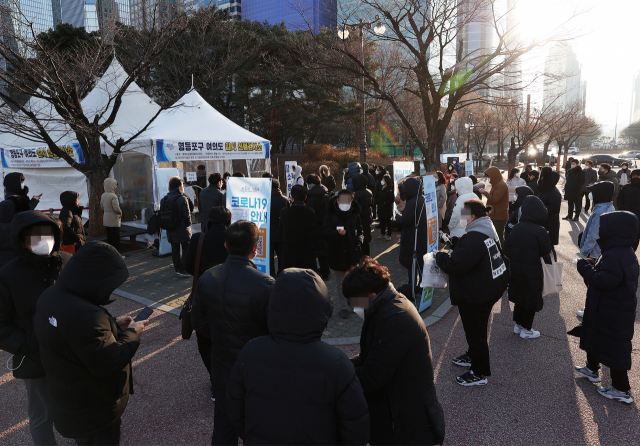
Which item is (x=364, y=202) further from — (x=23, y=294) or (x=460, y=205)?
(x=23, y=294)

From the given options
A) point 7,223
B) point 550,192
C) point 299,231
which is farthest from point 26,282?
point 550,192

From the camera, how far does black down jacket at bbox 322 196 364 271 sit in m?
5.83

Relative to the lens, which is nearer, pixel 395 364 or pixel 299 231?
pixel 395 364

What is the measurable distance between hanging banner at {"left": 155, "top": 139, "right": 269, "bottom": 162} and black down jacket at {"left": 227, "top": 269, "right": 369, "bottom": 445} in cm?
925

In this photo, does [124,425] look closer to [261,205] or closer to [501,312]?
[261,205]

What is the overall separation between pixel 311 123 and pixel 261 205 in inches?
906

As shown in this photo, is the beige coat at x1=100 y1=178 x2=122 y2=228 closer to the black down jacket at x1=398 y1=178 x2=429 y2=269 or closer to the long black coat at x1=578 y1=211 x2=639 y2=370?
the black down jacket at x1=398 y1=178 x2=429 y2=269

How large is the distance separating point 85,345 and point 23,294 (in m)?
0.84

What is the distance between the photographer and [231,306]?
8.42ft

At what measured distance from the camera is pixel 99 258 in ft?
7.18

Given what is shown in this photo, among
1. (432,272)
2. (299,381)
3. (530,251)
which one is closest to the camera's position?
(299,381)

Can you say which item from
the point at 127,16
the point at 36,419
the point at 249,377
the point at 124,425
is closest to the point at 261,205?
the point at 124,425

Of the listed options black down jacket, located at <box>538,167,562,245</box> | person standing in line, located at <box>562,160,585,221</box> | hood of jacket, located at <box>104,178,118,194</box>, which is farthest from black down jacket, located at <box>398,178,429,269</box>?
person standing in line, located at <box>562,160,585,221</box>

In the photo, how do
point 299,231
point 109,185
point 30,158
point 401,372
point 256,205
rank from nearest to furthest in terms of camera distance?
1. point 401,372
2. point 256,205
3. point 299,231
4. point 109,185
5. point 30,158
